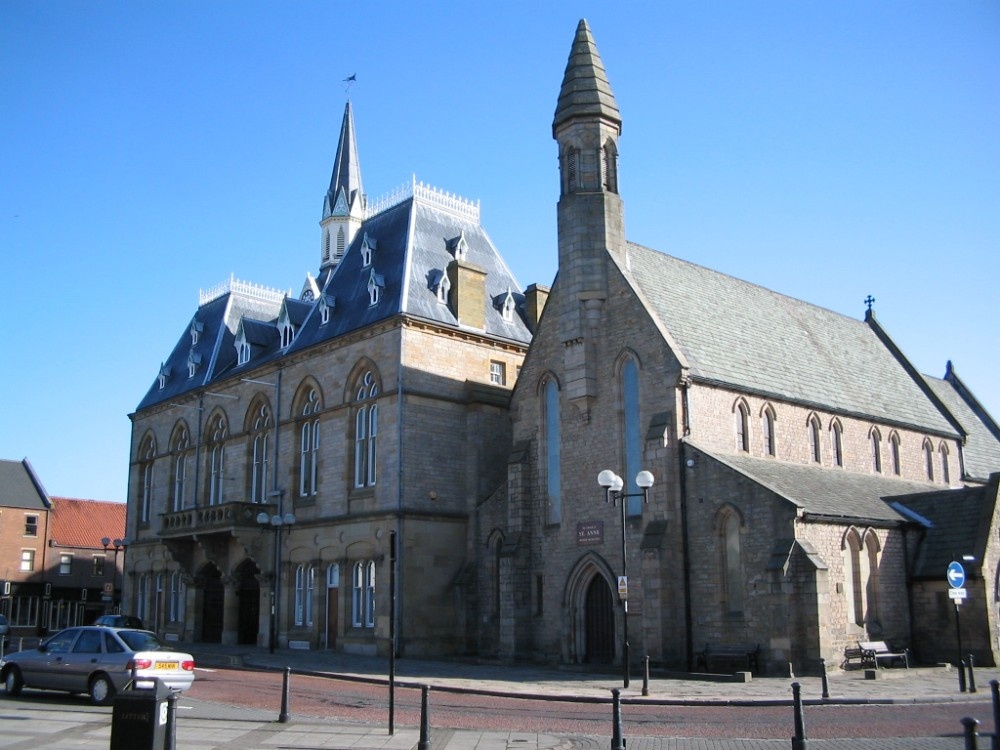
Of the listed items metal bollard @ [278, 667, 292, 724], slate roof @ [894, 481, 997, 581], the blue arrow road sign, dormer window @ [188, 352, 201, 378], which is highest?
dormer window @ [188, 352, 201, 378]

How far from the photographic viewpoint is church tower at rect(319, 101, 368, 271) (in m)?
64.1

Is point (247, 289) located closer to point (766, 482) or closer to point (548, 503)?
point (548, 503)

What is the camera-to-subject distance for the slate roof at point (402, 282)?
38.8 metres

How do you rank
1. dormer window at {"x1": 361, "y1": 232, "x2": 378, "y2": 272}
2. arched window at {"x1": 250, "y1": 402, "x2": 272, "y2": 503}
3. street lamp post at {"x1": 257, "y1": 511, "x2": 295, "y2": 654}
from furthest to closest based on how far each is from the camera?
1. arched window at {"x1": 250, "y1": 402, "x2": 272, "y2": 503}
2. dormer window at {"x1": 361, "y1": 232, "x2": 378, "y2": 272}
3. street lamp post at {"x1": 257, "y1": 511, "x2": 295, "y2": 654}

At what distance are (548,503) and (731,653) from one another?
878 cm

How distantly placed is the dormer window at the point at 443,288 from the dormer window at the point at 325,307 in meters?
5.40

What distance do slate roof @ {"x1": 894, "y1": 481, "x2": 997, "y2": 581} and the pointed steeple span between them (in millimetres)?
16418

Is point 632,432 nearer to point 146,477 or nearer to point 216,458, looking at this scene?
point 216,458

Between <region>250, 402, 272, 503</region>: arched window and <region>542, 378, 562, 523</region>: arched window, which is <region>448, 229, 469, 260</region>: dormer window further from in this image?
<region>250, 402, 272, 503</region>: arched window

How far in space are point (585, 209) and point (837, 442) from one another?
42.4ft

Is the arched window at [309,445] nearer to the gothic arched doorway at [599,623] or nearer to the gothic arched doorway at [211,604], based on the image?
the gothic arched doorway at [211,604]

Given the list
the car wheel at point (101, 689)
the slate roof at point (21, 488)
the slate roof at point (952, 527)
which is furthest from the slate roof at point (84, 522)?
the slate roof at point (952, 527)

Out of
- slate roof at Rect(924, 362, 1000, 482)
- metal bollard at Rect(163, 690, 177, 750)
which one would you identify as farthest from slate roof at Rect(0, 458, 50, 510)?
metal bollard at Rect(163, 690, 177, 750)

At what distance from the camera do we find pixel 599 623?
1235 inches
